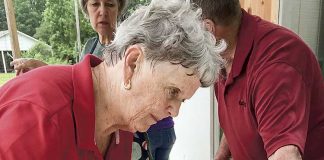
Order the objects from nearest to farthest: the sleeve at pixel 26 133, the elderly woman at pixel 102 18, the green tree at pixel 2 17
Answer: the sleeve at pixel 26 133 → the elderly woman at pixel 102 18 → the green tree at pixel 2 17

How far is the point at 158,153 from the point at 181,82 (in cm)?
74

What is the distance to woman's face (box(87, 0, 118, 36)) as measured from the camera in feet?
5.71

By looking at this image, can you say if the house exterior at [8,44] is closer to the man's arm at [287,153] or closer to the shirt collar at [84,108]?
the shirt collar at [84,108]

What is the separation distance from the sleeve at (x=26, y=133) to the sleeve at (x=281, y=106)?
2.16ft

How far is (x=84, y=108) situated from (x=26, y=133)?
0.52ft

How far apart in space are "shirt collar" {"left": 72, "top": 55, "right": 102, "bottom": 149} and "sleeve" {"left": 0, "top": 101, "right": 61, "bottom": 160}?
0.28 ft

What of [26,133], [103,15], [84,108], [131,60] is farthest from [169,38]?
[103,15]

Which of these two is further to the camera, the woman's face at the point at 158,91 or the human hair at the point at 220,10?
the human hair at the point at 220,10

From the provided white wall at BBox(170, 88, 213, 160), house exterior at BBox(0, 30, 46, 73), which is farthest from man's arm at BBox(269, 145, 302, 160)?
house exterior at BBox(0, 30, 46, 73)

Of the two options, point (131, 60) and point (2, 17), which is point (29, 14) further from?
point (131, 60)

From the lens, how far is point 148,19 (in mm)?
807

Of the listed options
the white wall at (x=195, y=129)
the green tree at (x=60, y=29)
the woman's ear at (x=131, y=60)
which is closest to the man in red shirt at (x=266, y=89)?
the woman's ear at (x=131, y=60)

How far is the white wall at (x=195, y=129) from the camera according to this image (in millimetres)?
2461

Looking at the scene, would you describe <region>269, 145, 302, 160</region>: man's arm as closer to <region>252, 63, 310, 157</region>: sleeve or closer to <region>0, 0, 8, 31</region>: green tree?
<region>252, 63, 310, 157</region>: sleeve
